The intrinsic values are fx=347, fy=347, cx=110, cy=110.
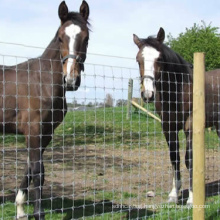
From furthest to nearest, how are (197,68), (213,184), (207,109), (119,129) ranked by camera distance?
1. (119,129)
2. (213,184)
3. (207,109)
4. (197,68)

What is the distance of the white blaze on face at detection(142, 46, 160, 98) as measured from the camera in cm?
448

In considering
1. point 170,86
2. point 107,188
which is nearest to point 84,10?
point 170,86

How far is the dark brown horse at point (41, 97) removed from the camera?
3812 millimetres

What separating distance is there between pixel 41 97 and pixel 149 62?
172cm

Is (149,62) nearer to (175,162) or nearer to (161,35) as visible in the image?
(161,35)

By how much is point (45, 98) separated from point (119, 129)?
9152 mm

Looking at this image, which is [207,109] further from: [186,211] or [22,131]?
[22,131]

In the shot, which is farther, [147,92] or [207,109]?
[207,109]

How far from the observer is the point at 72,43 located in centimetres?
379

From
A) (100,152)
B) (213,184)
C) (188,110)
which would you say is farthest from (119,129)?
(188,110)

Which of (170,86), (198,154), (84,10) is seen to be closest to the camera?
(198,154)

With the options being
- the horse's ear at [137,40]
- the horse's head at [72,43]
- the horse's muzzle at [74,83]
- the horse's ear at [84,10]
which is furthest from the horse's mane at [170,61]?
the horse's muzzle at [74,83]

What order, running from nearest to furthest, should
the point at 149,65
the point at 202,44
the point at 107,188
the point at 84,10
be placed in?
1. the point at 84,10
2. the point at 149,65
3. the point at 107,188
4. the point at 202,44

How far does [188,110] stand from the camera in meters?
5.19
